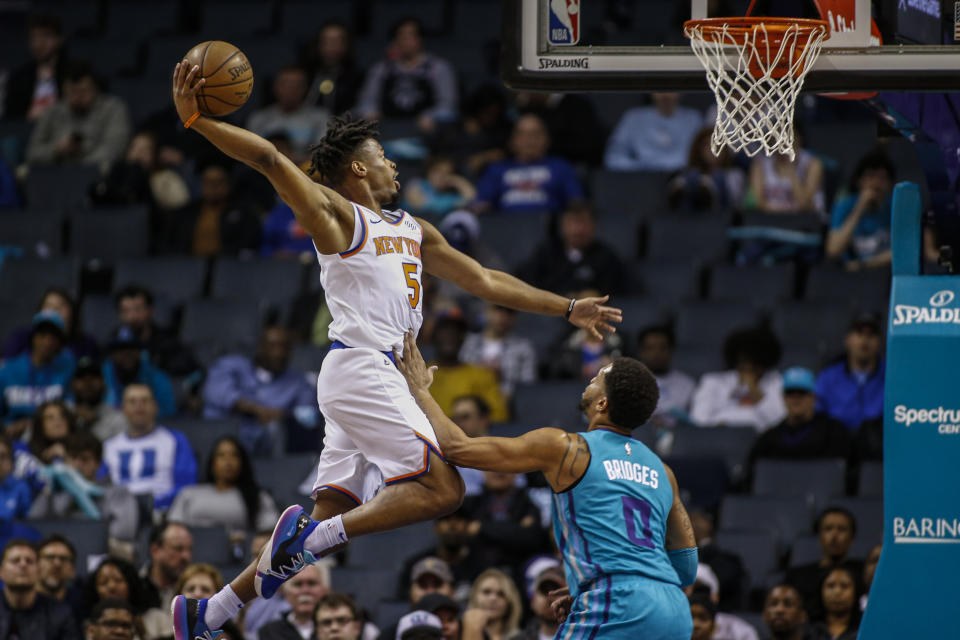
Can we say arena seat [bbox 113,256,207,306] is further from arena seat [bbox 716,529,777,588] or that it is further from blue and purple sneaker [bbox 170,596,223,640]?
blue and purple sneaker [bbox 170,596,223,640]

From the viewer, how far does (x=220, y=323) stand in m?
13.3

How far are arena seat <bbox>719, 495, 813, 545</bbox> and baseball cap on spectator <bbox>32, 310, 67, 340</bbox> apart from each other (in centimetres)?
570

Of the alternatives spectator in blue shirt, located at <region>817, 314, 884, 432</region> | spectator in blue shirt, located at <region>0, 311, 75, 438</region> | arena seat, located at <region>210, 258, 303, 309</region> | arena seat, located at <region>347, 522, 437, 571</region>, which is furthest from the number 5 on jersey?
arena seat, located at <region>210, 258, 303, 309</region>

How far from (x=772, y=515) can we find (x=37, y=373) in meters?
6.17

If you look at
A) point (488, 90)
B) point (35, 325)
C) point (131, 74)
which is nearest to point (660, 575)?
point (35, 325)

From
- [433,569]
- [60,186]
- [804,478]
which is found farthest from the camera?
[60,186]

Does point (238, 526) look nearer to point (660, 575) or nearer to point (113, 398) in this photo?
point (113, 398)

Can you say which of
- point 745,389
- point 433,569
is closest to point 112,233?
point 433,569

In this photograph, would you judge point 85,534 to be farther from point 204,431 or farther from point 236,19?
point 236,19

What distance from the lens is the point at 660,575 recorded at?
6.57 meters

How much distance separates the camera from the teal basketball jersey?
651 centimetres

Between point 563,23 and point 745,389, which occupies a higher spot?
point 563,23

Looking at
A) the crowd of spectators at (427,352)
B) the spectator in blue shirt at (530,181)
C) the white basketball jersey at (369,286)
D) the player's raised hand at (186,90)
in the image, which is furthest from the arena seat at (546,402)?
the player's raised hand at (186,90)

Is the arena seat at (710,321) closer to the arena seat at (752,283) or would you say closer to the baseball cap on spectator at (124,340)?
the arena seat at (752,283)
